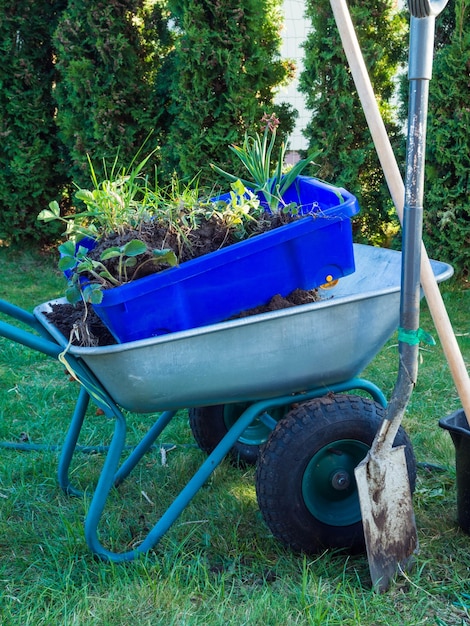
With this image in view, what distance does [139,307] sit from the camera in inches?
66.3

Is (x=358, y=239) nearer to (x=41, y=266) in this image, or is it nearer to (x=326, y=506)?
(x=41, y=266)

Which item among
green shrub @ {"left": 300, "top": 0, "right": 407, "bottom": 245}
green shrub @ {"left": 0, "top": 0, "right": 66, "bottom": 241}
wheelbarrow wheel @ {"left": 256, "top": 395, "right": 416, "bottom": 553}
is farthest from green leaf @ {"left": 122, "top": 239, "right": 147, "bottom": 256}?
green shrub @ {"left": 0, "top": 0, "right": 66, "bottom": 241}

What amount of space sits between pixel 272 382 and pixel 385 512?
46 centimetres

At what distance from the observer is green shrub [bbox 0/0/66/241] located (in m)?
5.15

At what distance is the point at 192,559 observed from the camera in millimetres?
1917

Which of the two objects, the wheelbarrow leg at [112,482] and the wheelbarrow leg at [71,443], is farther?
the wheelbarrow leg at [71,443]

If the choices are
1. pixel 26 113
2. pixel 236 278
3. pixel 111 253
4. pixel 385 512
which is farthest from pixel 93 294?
pixel 26 113

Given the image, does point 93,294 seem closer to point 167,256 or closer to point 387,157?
point 167,256

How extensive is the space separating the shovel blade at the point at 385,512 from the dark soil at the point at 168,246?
48cm

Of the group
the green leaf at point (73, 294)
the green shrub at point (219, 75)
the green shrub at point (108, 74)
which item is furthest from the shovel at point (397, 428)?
the green shrub at point (108, 74)

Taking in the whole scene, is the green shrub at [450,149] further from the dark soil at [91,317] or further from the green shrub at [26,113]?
the green shrub at [26,113]

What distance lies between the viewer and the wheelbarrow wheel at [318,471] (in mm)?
1819

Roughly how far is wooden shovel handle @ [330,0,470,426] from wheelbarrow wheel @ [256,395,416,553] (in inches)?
10.4

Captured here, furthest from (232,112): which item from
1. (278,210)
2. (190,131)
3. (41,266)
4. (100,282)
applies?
(100,282)
